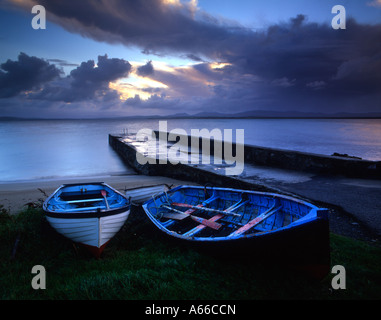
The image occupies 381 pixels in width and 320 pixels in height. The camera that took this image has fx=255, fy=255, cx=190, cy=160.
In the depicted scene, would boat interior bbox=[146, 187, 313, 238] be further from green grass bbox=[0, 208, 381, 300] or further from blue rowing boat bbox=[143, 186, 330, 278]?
green grass bbox=[0, 208, 381, 300]

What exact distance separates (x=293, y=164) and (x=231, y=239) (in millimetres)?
9635

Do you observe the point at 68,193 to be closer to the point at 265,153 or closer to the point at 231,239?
the point at 231,239

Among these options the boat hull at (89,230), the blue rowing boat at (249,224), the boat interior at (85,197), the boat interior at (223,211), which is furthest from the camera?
the boat interior at (85,197)

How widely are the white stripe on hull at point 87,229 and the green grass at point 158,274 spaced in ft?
0.99

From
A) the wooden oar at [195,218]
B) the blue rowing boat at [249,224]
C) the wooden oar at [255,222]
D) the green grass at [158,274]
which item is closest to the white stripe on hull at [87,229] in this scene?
the green grass at [158,274]

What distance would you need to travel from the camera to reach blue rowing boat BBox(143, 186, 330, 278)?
3.60m

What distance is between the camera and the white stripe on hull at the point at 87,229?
4.82 m

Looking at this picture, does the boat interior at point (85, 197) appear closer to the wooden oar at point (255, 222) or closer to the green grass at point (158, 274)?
the green grass at point (158, 274)

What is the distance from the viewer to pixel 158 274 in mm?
4023

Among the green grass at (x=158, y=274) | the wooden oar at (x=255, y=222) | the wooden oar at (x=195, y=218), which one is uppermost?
the wooden oar at (x=255, y=222)

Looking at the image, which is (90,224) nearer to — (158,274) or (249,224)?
(158,274)

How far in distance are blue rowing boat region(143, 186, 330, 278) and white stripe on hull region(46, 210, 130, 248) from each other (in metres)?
1.04

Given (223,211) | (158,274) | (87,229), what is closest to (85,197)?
(87,229)
